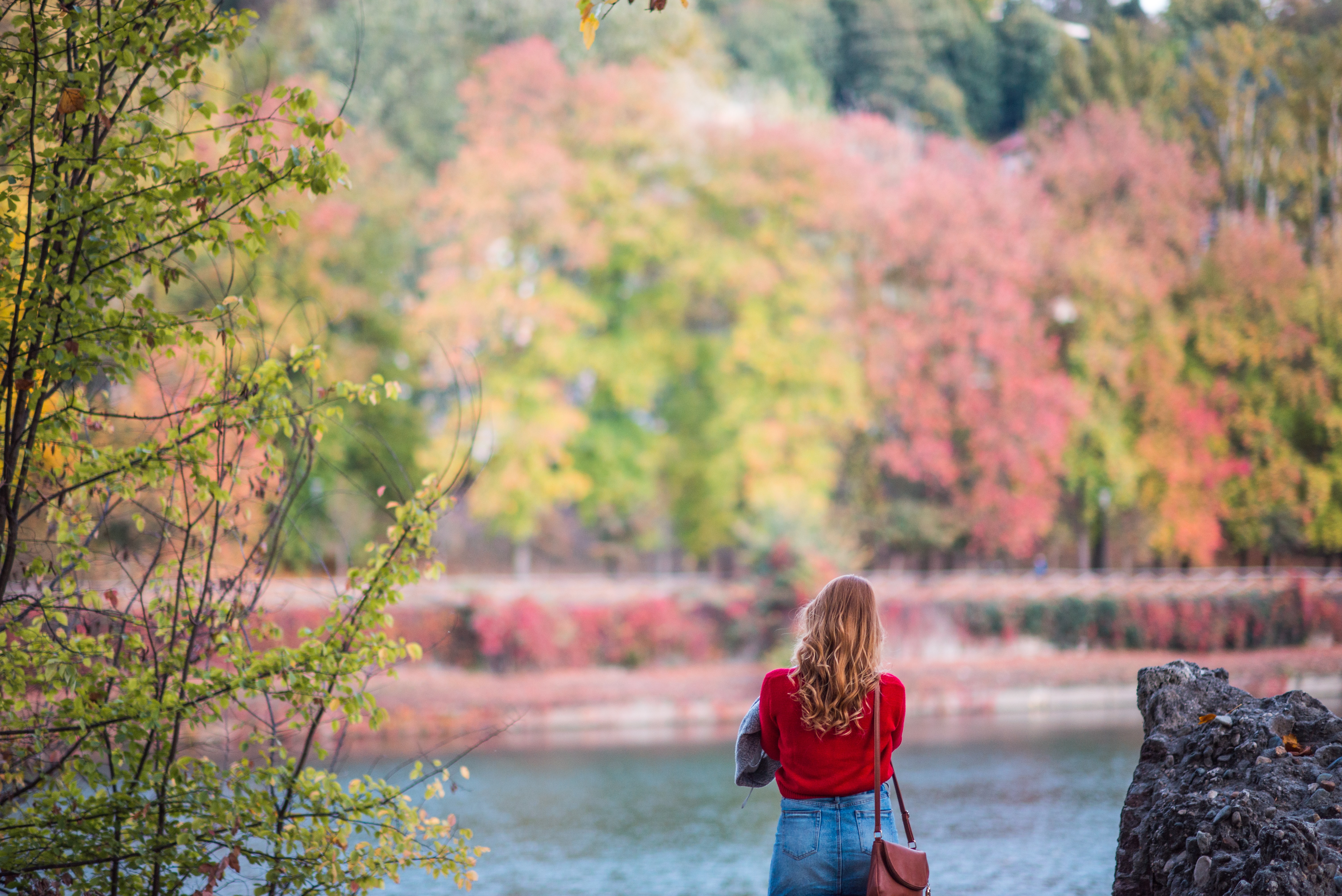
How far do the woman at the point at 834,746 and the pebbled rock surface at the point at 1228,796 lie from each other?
152cm

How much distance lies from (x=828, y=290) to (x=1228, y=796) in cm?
2306

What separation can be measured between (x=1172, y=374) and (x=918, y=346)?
661 cm

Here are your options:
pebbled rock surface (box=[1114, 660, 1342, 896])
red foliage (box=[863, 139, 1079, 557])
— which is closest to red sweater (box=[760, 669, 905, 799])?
pebbled rock surface (box=[1114, 660, 1342, 896])

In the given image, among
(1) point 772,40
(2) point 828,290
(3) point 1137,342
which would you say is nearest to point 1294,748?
(2) point 828,290

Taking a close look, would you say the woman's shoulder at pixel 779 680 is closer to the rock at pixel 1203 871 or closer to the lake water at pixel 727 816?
the rock at pixel 1203 871

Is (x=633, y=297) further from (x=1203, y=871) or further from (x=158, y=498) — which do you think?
(x=1203, y=871)

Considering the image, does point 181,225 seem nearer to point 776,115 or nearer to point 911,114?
point 776,115

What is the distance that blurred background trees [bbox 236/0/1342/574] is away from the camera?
2550 cm

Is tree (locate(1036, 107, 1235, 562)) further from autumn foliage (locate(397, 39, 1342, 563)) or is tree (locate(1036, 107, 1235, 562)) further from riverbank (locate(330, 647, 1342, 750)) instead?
riverbank (locate(330, 647, 1342, 750))

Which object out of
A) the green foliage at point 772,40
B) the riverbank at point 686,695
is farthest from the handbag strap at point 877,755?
the green foliage at point 772,40

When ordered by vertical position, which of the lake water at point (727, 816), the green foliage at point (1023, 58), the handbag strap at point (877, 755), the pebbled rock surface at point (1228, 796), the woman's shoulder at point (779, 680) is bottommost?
the lake water at point (727, 816)

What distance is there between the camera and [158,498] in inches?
200

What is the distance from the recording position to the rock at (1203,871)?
407 cm

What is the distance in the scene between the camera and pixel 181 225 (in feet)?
15.1
